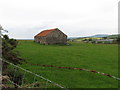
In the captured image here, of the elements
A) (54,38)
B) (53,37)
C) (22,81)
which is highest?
(53,37)

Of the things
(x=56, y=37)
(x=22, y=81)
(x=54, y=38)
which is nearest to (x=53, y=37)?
(x=54, y=38)

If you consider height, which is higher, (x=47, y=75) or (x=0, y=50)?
(x=0, y=50)

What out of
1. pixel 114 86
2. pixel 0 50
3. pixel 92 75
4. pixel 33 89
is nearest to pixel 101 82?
pixel 114 86

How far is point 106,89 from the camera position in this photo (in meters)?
7.27

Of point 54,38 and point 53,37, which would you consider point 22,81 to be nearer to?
point 53,37

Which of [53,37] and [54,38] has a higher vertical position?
[53,37]

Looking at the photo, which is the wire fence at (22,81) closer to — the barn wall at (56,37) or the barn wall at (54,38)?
the barn wall at (54,38)

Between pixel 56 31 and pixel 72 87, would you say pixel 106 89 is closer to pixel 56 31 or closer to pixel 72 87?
pixel 72 87

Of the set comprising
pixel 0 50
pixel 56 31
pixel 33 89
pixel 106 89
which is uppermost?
pixel 56 31

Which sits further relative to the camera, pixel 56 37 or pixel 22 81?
pixel 56 37

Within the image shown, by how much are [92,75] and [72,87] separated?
2.84 m

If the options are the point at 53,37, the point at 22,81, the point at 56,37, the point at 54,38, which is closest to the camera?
the point at 22,81

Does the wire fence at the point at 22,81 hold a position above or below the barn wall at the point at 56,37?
below

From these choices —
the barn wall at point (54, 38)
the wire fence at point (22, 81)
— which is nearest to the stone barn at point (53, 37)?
the barn wall at point (54, 38)
